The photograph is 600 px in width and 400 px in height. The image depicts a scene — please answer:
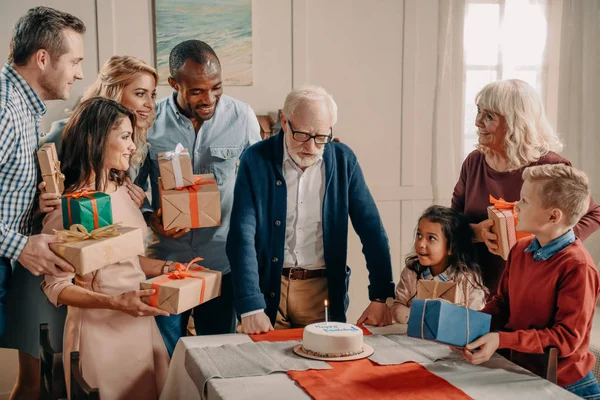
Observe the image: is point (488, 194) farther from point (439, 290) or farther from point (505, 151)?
point (439, 290)

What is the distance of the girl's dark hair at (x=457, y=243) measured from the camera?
2.54 m

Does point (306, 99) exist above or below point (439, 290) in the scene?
above

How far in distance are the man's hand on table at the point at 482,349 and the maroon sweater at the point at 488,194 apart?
28.8 inches

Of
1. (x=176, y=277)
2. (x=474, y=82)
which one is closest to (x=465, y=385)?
(x=176, y=277)

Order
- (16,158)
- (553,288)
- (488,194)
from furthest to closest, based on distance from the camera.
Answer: (488,194) → (16,158) → (553,288)

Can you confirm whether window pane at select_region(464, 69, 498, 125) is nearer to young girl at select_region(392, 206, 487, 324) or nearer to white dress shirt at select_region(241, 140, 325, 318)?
young girl at select_region(392, 206, 487, 324)

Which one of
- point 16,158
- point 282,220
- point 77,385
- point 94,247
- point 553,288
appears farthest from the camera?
point 282,220

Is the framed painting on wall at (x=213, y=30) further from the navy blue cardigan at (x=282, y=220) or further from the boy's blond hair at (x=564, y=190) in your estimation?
the boy's blond hair at (x=564, y=190)

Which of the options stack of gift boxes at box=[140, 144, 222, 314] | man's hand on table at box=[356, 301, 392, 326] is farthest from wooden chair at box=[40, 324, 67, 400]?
man's hand on table at box=[356, 301, 392, 326]

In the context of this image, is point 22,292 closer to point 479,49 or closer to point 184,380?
point 184,380

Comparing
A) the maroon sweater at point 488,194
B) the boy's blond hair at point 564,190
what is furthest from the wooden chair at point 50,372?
the maroon sweater at point 488,194

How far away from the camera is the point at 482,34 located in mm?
4703

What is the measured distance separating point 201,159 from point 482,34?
2.60 metres

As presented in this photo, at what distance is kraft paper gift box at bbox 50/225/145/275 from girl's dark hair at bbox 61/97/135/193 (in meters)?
0.23
